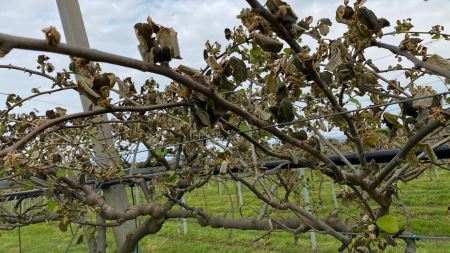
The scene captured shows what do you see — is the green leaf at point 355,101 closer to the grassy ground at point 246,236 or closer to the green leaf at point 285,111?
the green leaf at point 285,111

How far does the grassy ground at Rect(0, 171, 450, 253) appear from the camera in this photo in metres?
6.66

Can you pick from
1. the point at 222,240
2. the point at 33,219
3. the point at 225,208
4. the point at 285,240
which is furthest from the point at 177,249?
the point at 33,219

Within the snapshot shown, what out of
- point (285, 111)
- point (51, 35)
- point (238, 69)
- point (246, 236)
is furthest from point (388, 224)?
point (246, 236)

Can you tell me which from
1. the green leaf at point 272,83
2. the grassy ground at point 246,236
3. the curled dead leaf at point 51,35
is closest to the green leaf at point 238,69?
the green leaf at point 272,83

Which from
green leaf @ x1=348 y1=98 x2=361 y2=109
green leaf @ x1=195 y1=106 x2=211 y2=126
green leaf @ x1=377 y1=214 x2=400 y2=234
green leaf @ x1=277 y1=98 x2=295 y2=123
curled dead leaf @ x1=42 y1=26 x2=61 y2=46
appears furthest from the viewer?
green leaf @ x1=348 y1=98 x2=361 y2=109

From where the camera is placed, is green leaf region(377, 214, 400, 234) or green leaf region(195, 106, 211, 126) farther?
green leaf region(377, 214, 400, 234)

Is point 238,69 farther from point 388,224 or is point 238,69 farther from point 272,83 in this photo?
point 388,224

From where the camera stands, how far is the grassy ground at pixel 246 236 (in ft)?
21.9

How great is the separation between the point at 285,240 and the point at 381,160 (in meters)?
5.73

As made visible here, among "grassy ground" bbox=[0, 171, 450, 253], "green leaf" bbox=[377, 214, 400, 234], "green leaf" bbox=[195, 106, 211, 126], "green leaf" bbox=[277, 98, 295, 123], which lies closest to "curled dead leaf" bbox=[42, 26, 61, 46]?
"green leaf" bbox=[195, 106, 211, 126]

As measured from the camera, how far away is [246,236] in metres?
7.70

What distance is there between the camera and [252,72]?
229 centimetres

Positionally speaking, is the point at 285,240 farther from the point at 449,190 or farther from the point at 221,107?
the point at 221,107

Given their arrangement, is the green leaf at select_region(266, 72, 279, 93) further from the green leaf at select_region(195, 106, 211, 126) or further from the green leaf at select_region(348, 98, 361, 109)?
the green leaf at select_region(348, 98, 361, 109)
